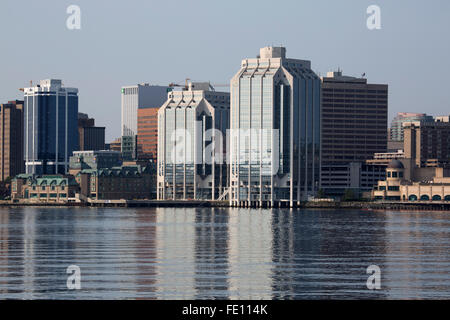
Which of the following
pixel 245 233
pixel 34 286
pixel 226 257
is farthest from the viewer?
pixel 245 233

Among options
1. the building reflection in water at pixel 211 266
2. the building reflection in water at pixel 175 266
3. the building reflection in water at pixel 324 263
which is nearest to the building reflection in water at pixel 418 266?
the building reflection in water at pixel 324 263

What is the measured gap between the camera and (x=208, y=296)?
75625 millimetres

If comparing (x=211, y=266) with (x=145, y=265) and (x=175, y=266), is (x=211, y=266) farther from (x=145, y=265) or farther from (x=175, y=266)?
(x=145, y=265)

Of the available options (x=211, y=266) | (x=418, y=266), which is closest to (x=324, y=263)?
(x=418, y=266)

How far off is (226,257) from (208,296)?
34.5 metres

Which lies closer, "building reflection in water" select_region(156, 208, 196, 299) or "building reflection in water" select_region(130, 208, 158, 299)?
"building reflection in water" select_region(130, 208, 158, 299)

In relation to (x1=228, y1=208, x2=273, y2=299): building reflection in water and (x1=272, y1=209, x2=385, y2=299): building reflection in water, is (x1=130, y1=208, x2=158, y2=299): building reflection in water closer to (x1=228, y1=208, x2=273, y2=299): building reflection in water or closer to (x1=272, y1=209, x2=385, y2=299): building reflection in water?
(x1=228, y1=208, x2=273, y2=299): building reflection in water

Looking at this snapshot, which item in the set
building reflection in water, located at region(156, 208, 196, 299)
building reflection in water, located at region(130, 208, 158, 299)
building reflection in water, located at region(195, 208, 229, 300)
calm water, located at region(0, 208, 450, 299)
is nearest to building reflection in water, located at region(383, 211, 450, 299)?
calm water, located at region(0, 208, 450, 299)

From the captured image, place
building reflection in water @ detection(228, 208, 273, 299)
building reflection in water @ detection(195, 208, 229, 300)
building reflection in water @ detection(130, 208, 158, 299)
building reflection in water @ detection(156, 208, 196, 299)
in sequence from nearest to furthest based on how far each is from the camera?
1. building reflection in water @ detection(130, 208, 158, 299)
2. building reflection in water @ detection(156, 208, 196, 299)
3. building reflection in water @ detection(195, 208, 229, 300)
4. building reflection in water @ detection(228, 208, 273, 299)

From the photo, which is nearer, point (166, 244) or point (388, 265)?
point (388, 265)

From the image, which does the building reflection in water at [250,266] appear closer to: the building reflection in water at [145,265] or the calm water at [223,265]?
the calm water at [223,265]
